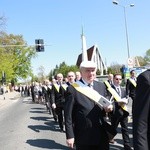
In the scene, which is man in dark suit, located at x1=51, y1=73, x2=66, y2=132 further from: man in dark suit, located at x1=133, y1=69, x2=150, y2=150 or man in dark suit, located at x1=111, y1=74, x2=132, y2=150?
man in dark suit, located at x1=133, y1=69, x2=150, y2=150

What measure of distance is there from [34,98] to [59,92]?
2002 cm

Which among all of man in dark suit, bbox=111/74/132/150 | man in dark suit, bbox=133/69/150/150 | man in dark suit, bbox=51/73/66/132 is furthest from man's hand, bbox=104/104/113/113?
man in dark suit, bbox=51/73/66/132

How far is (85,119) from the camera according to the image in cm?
465

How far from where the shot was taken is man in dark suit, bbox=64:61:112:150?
15.2 ft

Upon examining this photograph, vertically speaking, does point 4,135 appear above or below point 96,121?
below

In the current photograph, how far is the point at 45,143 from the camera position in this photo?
1004 centimetres

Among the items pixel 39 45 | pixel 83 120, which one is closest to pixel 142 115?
pixel 83 120

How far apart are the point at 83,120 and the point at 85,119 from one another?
0.03 metres

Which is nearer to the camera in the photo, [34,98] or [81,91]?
[81,91]

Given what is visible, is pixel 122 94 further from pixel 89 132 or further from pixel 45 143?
pixel 89 132

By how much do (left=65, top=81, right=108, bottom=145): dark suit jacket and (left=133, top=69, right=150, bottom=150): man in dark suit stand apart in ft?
6.15

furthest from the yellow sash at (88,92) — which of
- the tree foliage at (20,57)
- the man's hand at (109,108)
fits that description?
the tree foliage at (20,57)

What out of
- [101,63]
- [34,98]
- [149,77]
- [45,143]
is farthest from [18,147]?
[101,63]

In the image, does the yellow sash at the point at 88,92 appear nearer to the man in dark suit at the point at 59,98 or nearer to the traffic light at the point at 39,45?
the man in dark suit at the point at 59,98
